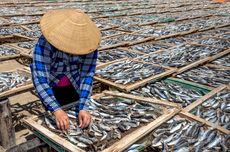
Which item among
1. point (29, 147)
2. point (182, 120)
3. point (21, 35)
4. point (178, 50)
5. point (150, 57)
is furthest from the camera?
point (21, 35)

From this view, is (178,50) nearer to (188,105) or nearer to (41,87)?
(188,105)

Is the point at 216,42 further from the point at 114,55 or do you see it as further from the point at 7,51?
the point at 7,51

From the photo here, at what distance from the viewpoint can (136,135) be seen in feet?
11.1

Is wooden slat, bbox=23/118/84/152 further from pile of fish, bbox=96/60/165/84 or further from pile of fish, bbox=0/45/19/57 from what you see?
pile of fish, bbox=0/45/19/57

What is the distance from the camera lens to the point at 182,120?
153 inches

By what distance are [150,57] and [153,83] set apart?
1762mm

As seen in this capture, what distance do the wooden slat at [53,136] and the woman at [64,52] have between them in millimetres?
153

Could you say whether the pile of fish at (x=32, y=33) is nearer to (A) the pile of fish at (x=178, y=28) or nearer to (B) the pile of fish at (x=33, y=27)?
(B) the pile of fish at (x=33, y=27)

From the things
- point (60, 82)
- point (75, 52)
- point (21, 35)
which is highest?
point (75, 52)

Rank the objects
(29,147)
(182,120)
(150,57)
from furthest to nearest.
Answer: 1. (150,57)
2. (182,120)
3. (29,147)

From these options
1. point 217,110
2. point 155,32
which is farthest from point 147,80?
point 155,32

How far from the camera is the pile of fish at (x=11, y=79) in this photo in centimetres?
527

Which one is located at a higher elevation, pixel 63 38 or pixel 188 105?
pixel 63 38

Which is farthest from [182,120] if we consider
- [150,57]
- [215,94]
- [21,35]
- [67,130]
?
[21,35]
